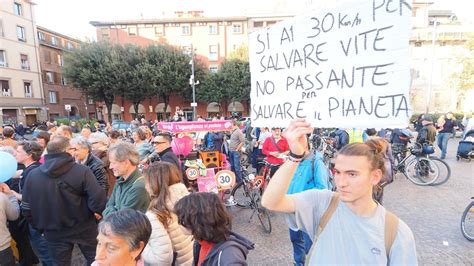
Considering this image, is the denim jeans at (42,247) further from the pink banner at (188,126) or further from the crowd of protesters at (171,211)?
the pink banner at (188,126)

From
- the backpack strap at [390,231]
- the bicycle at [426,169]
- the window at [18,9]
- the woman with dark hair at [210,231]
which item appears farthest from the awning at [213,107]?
the backpack strap at [390,231]

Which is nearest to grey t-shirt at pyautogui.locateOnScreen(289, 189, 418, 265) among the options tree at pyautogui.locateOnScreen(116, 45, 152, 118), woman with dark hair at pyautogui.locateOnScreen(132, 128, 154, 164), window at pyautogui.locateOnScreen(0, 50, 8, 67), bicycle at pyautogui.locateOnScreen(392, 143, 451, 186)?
woman with dark hair at pyautogui.locateOnScreen(132, 128, 154, 164)

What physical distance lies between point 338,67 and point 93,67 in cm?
3085

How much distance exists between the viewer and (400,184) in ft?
22.1

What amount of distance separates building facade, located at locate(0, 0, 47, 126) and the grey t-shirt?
35285 millimetres

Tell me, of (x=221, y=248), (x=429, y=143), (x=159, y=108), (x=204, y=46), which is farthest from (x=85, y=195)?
(x=204, y=46)

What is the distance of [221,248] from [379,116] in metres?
1.27

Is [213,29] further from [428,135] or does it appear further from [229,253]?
[229,253]

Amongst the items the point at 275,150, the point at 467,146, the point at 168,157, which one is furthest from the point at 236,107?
the point at 168,157

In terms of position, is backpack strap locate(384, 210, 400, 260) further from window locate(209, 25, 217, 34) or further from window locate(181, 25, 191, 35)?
window locate(181, 25, 191, 35)

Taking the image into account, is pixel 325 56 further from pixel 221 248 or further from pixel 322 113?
pixel 221 248

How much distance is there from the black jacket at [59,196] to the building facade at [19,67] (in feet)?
107

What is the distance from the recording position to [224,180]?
5.07 meters

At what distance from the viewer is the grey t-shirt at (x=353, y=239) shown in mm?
1259
